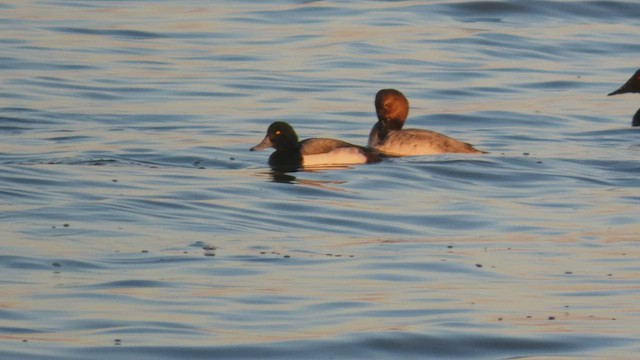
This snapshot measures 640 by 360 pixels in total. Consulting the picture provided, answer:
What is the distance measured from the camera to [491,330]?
351 inches

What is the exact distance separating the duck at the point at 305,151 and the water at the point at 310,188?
0.22 m

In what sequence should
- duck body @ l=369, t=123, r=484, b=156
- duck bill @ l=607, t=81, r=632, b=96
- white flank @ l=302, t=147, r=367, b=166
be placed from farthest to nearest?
1. duck bill @ l=607, t=81, r=632, b=96
2. duck body @ l=369, t=123, r=484, b=156
3. white flank @ l=302, t=147, r=367, b=166

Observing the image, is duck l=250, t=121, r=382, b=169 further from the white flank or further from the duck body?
the duck body

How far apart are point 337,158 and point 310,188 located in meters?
1.32

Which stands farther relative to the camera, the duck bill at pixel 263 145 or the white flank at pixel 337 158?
the duck bill at pixel 263 145

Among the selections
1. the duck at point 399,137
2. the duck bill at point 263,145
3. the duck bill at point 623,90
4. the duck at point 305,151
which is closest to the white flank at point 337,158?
the duck at point 305,151

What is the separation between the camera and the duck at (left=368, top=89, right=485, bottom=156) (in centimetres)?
1647

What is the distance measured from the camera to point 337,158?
627 inches

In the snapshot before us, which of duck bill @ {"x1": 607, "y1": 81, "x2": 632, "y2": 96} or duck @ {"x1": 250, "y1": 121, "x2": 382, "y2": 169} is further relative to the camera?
duck bill @ {"x1": 607, "y1": 81, "x2": 632, "y2": 96}

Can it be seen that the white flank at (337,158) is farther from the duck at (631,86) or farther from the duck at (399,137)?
the duck at (631,86)

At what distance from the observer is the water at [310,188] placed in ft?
29.3

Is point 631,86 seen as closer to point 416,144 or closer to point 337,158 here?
point 416,144

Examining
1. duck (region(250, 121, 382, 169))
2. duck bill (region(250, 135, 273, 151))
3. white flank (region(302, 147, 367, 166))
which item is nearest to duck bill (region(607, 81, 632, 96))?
duck (region(250, 121, 382, 169))

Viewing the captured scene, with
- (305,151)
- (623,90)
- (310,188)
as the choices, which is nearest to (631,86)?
(623,90)
